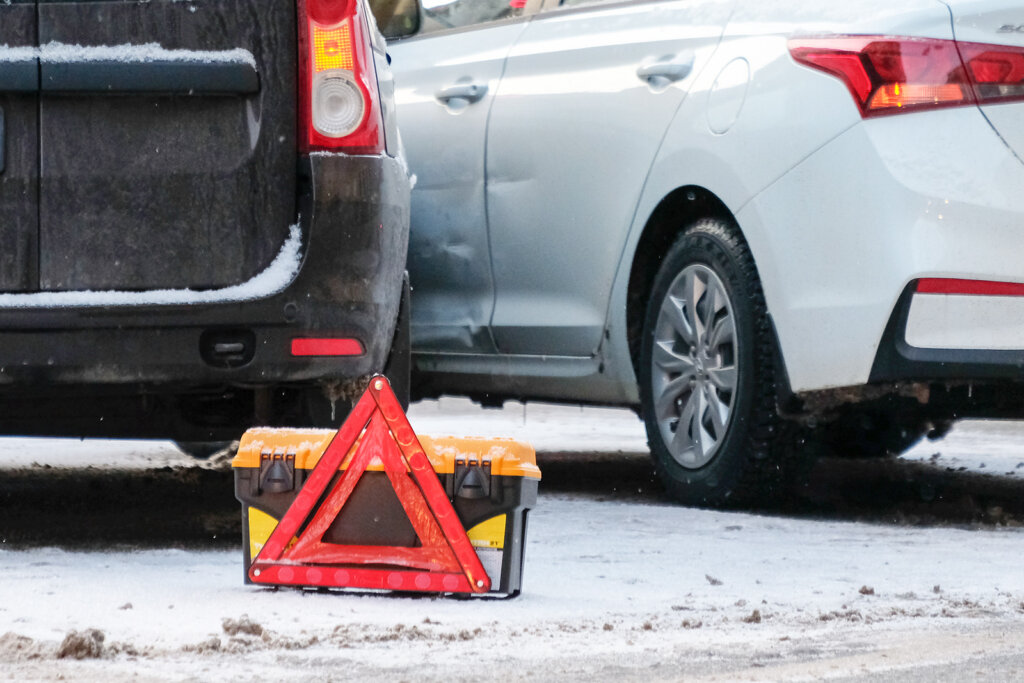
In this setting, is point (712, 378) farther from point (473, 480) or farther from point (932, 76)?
point (473, 480)

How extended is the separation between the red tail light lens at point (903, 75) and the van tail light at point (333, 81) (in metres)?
1.33

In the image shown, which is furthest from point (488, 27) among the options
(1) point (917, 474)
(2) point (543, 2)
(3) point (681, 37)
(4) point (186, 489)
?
(1) point (917, 474)

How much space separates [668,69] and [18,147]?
79.9 inches

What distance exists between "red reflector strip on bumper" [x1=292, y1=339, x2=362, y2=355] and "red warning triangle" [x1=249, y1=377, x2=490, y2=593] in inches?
15.6

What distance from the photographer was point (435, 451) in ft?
12.5

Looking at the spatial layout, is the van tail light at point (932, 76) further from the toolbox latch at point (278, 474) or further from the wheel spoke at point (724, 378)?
the toolbox latch at point (278, 474)

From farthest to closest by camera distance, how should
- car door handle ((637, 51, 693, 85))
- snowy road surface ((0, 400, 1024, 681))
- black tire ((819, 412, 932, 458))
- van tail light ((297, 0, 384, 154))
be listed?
1. black tire ((819, 412, 932, 458))
2. car door handle ((637, 51, 693, 85))
3. van tail light ((297, 0, 384, 154))
4. snowy road surface ((0, 400, 1024, 681))

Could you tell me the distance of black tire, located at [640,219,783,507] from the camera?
5156 millimetres

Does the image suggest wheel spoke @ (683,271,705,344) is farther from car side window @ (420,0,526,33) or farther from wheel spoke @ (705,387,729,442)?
car side window @ (420,0,526,33)

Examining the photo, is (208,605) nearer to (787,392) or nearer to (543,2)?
(787,392)

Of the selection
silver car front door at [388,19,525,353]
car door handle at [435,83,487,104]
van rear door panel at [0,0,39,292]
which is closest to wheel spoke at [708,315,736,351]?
silver car front door at [388,19,525,353]

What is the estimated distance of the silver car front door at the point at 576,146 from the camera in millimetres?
5492

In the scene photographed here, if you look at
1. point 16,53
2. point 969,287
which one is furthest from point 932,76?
point 16,53

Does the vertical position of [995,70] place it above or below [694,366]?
above
